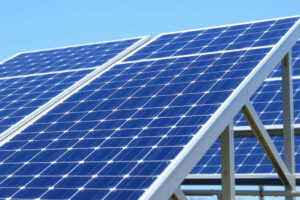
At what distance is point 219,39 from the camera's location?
17.6 metres

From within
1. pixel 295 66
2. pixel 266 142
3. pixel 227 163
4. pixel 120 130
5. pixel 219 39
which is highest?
pixel 295 66

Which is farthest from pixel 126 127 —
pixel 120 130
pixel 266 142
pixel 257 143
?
pixel 257 143

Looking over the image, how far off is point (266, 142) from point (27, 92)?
23.1 feet

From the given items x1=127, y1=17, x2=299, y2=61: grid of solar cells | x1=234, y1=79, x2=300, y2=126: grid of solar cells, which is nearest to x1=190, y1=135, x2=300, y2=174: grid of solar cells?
x1=234, y1=79, x2=300, y2=126: grid of solar cells

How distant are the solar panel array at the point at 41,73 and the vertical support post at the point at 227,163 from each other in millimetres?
5447

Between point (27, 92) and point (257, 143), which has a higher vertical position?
point (257, 143)

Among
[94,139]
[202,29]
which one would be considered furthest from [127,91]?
[202,29]

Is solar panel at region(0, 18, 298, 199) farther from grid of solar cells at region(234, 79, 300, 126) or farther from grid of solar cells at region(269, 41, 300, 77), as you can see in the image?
grid of solar cells at region(269, 41, 300, 77)

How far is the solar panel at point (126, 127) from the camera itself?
36.3 ft

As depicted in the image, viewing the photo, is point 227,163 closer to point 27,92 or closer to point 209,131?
point 209,131

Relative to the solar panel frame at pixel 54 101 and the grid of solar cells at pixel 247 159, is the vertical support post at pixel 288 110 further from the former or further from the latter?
the solar panel frame at pixel 54 101

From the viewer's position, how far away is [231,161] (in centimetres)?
1264

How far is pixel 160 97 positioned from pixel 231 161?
6.92ft

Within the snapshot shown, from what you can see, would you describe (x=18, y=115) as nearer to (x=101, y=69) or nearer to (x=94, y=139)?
(x=101, y=69)
